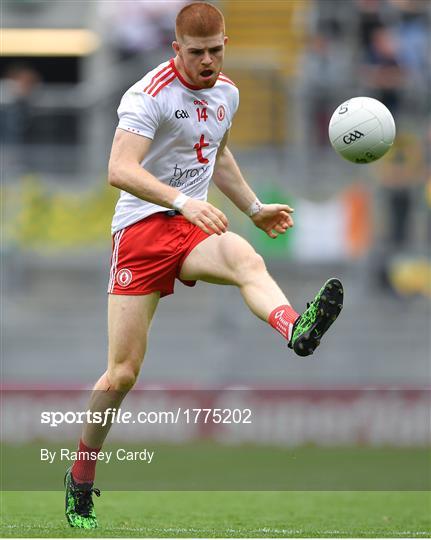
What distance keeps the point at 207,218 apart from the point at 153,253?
2.51 feet

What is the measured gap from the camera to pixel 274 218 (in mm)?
7879

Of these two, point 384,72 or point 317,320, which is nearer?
point 317,320

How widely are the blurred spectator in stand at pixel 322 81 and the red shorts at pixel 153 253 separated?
978 centimetres

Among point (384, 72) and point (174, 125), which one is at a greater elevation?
point (174, 125)

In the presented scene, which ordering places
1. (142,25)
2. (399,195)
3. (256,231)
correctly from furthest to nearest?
(142,25) < (399,195) < (256,231)

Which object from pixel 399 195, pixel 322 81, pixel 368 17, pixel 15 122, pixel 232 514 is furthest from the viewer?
pixel 368 17

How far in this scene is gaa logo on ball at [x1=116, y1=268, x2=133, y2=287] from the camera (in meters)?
7.48

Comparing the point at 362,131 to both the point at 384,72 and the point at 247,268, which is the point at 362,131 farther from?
the point at 384,72

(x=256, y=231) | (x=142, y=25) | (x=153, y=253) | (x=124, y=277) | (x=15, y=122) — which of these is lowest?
(x=256, y=231)

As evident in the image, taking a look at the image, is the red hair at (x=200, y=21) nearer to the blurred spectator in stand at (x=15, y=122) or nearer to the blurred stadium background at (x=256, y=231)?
the blurred stadium background at (x=256, y=231)

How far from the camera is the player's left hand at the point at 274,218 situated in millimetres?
7801

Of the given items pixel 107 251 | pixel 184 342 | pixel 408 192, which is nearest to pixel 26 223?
pixel 107 251

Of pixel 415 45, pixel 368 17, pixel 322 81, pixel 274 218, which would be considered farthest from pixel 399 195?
pixel 274 218

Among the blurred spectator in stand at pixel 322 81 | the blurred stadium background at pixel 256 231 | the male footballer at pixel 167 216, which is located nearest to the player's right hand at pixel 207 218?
the male footballer at pixel 167 216
